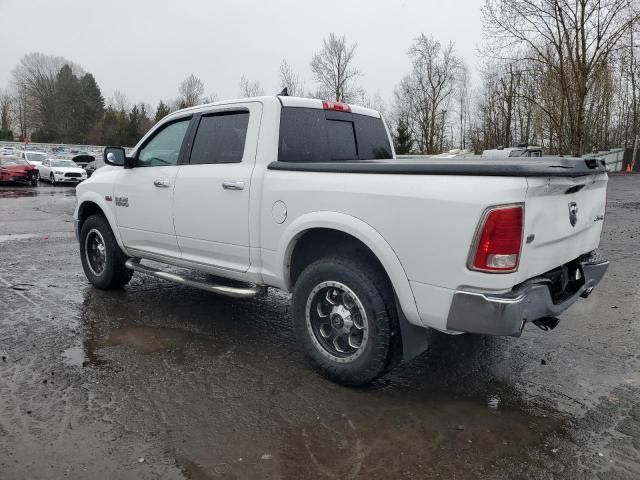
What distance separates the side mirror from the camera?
5.36 m

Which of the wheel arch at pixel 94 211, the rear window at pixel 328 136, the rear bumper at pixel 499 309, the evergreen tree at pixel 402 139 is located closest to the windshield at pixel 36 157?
the evergreen tree at pixel 402 139

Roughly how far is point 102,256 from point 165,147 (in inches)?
69.4

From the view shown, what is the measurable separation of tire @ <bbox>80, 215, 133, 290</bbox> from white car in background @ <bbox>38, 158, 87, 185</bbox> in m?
23.4

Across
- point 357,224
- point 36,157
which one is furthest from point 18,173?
point 357,224

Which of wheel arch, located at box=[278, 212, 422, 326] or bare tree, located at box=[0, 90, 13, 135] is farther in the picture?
bare tree, located at box=[0, 90, 13, 135]

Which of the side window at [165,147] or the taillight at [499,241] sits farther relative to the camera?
the side window at [165,147]

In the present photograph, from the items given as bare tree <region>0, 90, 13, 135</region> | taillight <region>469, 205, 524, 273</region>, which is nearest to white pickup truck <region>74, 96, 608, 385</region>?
taillight <region>469, 205, 524, 273</region>

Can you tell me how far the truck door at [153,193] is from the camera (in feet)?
15.9

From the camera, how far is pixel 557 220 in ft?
10.3

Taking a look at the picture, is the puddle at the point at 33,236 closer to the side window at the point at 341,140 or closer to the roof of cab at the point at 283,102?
the roof of cab at the point at 283,102

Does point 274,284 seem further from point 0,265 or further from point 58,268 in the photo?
point 0,265

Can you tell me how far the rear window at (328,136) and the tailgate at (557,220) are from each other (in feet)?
6.41

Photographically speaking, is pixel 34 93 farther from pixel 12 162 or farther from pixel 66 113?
pixel 12 162

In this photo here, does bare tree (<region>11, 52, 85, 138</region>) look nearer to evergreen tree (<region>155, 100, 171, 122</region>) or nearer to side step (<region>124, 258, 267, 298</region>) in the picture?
evergreen tree (<region>155, 100, 171, 122</region>)
